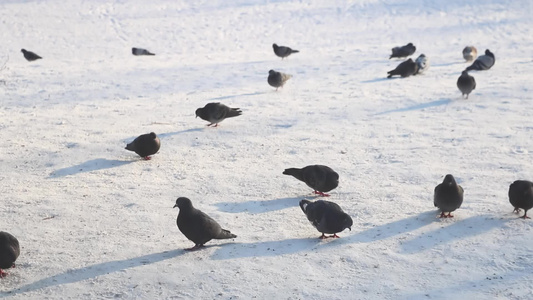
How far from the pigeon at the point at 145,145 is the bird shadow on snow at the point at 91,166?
0.23m

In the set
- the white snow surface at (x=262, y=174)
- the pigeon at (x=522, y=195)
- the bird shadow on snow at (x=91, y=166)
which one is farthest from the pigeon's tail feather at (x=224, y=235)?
the bird shadow on snow at (x=91, y=166)

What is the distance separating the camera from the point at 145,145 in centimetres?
838

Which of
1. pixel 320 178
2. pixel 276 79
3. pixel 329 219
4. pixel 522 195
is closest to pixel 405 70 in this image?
pixel 276 79

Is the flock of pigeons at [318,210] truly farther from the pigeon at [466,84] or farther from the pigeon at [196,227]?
the pigeon at [466,84]

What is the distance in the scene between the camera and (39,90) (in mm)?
13695

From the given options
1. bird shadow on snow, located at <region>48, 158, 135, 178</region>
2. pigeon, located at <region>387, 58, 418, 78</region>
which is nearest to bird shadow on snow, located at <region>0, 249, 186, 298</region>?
bird shadow on snow, located at <region>48, 158, 135, 178</region>

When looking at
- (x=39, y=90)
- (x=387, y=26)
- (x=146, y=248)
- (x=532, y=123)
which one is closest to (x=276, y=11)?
(x=387, y=26)

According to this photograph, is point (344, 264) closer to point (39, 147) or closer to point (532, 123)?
point (39, 147)

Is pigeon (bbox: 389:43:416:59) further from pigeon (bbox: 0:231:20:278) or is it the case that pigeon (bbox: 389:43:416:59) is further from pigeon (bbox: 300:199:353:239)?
pigeon (bbox: 0:231:20:278)

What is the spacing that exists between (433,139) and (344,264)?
4.70 meters

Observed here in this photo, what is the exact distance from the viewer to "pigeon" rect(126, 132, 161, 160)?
8375 millimetres

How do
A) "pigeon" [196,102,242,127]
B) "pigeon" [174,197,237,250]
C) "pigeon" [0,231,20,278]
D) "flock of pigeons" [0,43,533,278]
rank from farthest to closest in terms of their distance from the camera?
"pigeon" [196,102,242,127], "pigeon" [174,197,237,250], "flock of pigeons" [0,43,533,278], "pigeon" [0,231,20,278]

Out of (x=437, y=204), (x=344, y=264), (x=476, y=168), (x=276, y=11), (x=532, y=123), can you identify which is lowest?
(x=344, y=264)

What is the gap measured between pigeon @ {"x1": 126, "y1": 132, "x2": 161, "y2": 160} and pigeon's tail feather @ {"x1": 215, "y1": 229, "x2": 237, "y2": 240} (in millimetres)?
2972
